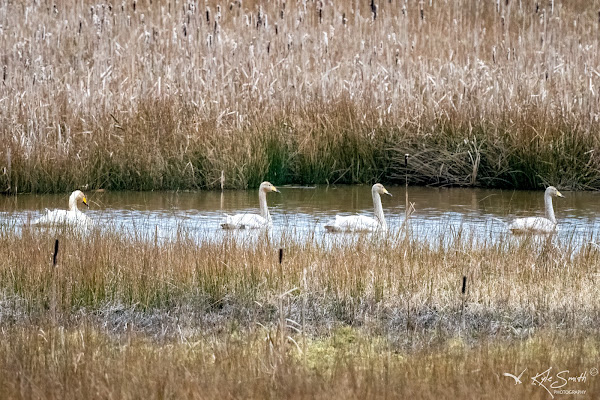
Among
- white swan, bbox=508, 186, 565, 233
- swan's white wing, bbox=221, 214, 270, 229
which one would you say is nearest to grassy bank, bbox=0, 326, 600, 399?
white swan, bbox=508, 186, 565, 233

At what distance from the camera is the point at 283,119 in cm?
1366

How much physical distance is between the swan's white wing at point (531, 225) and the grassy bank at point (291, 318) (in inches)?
46.5

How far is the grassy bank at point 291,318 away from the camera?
4.37 meters

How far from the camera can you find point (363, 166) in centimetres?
1374

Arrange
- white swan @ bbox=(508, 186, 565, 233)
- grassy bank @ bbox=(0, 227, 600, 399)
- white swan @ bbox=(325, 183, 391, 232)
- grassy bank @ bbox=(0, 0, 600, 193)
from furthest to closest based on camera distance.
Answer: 1. grassy bank @ bbox=(0, 0, 600, 193)
2. white swan @ bbox=(325, 183, 391, 232)
3. white swan @ bbox=(508, 186, 565, 233)
4. grassy bank @ bbox=(0, 227, 600, 399)

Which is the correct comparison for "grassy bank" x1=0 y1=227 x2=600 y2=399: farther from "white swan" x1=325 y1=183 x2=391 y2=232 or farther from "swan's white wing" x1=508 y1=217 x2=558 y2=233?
"white swan" x1=325 y1=183 x2=391 y2=232

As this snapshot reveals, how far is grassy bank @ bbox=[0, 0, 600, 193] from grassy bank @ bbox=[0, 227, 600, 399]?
4.99m

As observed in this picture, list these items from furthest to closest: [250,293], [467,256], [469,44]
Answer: [469,44] < [467,256] < [250,293]

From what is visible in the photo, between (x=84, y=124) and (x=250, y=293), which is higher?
(x=84, y=124)

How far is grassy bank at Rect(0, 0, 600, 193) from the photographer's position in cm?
1280

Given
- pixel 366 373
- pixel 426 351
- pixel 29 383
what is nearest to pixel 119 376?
pixel 29 383

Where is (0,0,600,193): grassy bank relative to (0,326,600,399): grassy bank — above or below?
above

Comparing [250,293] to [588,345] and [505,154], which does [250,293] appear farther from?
[505,154]

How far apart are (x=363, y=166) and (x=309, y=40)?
108 inches
